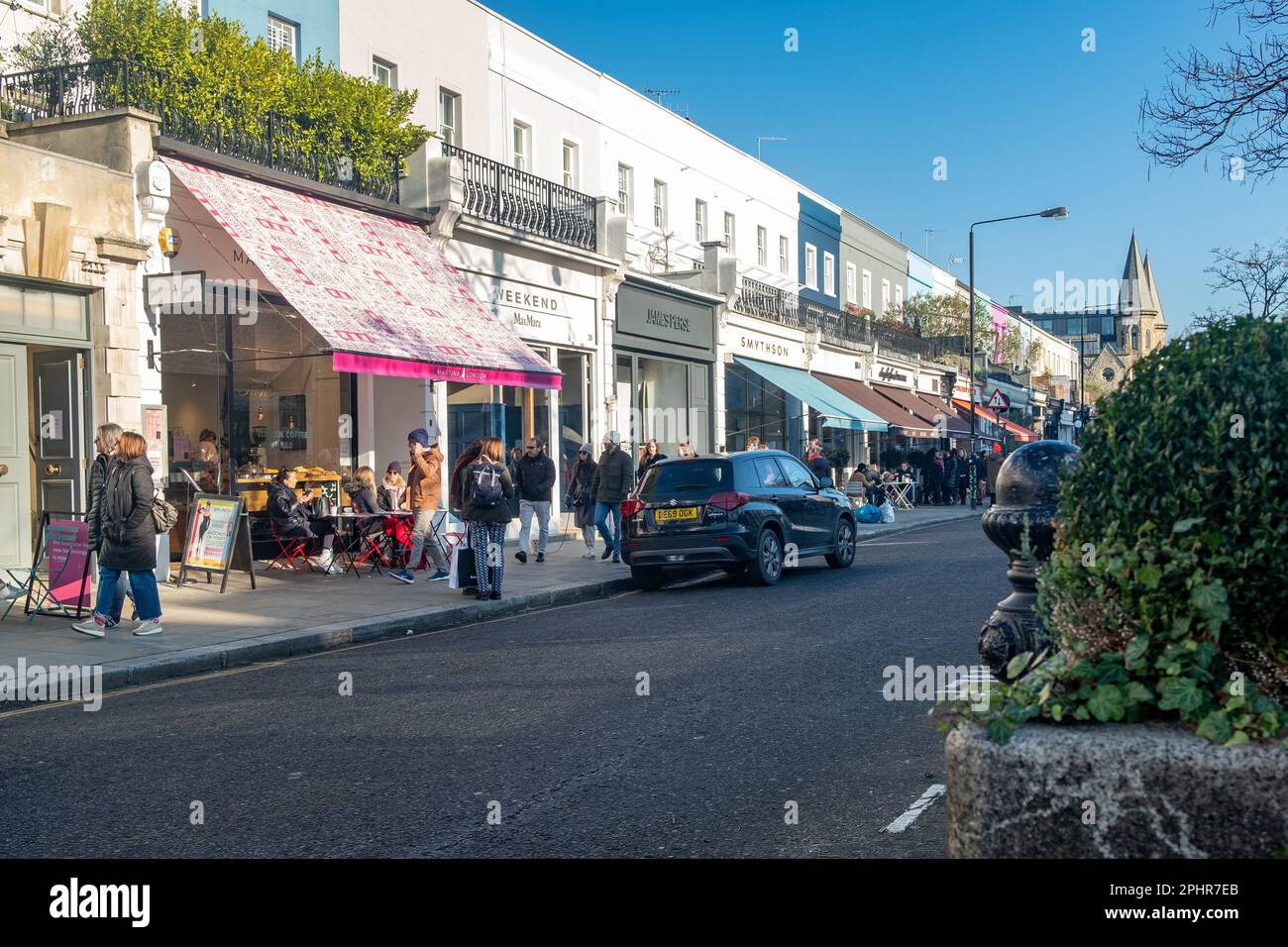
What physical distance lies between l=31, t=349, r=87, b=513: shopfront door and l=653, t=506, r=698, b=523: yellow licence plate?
6.51 meters

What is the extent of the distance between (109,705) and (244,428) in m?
9.06

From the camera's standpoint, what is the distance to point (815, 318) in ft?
115

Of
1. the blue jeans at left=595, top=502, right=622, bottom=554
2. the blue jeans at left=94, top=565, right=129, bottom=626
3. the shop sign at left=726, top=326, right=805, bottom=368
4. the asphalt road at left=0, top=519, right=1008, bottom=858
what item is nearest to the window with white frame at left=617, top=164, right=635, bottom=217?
the shop sign at left=726, top=326, right=805, bottom=368

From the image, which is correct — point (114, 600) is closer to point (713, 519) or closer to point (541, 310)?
point (713, 519)

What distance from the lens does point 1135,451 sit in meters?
3.32

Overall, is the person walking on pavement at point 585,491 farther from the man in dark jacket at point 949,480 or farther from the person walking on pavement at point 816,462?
the man in dark jacket at point 949,480

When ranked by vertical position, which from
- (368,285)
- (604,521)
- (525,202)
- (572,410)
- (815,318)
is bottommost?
(604,521)

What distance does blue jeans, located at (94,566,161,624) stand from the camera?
10102 mm

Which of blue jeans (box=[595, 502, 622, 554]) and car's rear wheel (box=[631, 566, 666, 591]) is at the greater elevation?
blue jeans (box=[595, 502, 622, 554])

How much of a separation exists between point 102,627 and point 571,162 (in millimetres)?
16200

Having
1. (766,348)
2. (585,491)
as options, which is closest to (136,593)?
(585,491)

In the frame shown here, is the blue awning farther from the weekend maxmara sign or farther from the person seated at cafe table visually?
the person seated at cafe table

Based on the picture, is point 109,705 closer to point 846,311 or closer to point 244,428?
point 244,428

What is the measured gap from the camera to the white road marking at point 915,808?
469 cm
